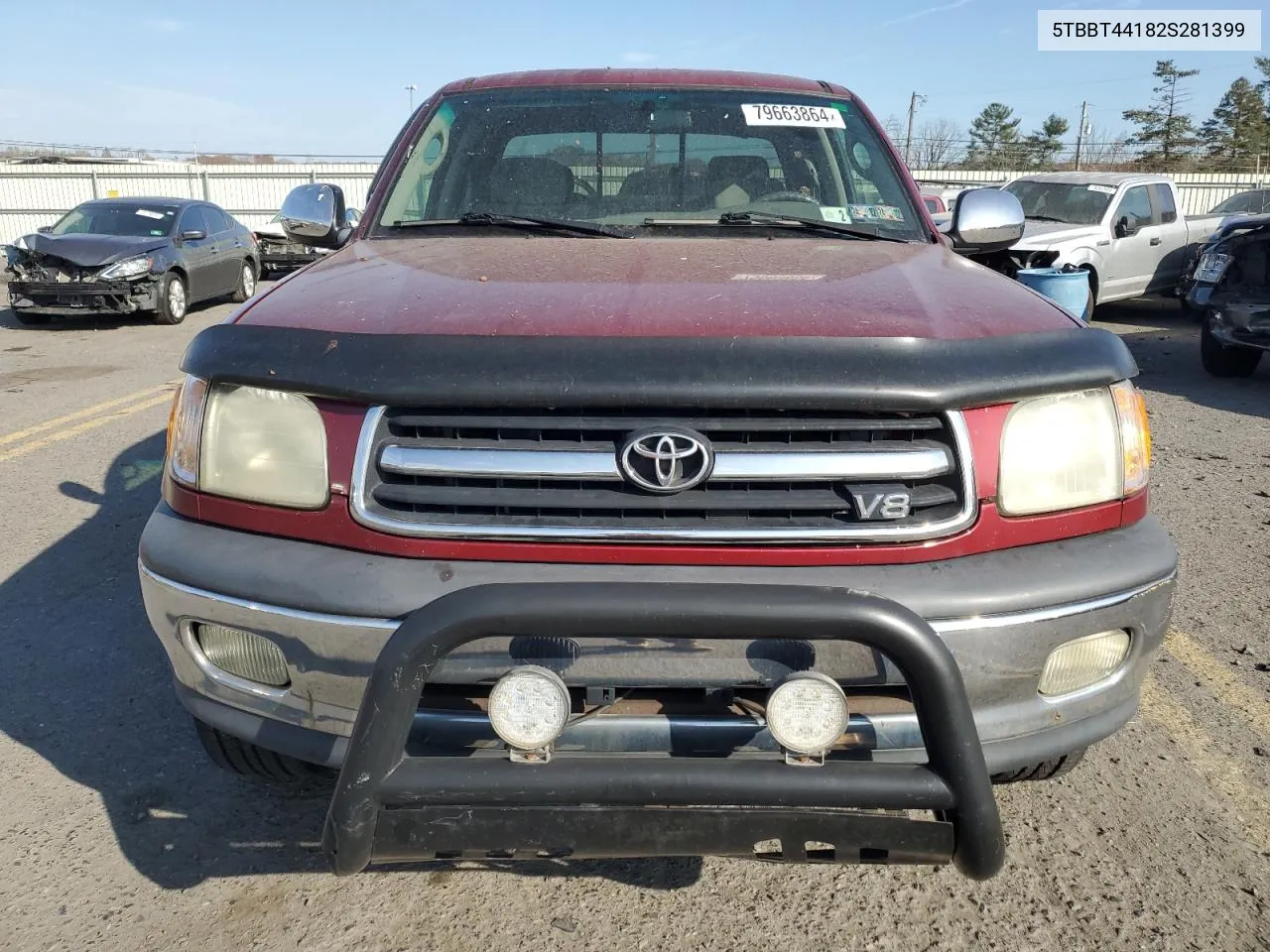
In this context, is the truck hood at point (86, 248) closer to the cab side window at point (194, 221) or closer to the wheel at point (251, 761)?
the cab side window at point (194, 221)

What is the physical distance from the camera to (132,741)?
113 inches

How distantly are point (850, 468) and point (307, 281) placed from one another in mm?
1426

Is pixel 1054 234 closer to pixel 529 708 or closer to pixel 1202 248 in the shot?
pixel 1202 248

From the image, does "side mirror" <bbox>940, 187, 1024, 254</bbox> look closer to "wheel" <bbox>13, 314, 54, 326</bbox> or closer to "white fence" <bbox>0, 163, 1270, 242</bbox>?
"wheel" <bbox>13, 314, 54, 326</bbox>

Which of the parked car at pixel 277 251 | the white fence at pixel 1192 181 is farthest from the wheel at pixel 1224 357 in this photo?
the white fence at pixel 1192 181

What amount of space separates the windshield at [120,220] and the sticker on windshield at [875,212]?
1165cm

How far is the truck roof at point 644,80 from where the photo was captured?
3420 mm

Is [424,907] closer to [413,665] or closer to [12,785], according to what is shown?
[413,665]

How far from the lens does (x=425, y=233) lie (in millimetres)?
3039

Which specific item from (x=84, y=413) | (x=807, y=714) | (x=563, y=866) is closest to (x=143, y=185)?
(x=84, y=413)

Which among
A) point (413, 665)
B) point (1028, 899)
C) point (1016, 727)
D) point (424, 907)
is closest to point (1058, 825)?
point (1028, 899)

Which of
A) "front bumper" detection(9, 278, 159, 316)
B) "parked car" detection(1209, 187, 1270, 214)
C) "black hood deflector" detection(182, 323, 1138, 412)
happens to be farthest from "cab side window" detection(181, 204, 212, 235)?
"parked car" detection(1209, 187, 1270, 214)

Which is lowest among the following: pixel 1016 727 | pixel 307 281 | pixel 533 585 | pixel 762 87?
pixel 1016 727

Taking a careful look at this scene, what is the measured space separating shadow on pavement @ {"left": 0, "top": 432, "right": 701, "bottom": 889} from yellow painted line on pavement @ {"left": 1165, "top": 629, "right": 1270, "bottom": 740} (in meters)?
1.89
